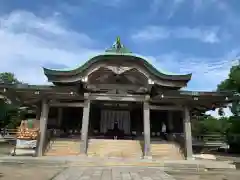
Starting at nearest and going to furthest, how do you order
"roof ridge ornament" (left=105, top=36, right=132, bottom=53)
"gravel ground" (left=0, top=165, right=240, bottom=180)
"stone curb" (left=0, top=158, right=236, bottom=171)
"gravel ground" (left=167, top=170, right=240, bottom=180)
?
"gravel ground" (left=0, top=165, right=240, bottom=180) → "gravel ground" (left=167, top=170, right=240, bottom=180) → "stone curb" (left=0, top=158, right=236, bottom=171) → "roof ridge ornament" (left=105, top=36, right=132, bottom=53)

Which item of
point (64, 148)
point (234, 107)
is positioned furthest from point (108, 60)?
point (234, 107)

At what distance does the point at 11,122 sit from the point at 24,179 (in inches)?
1458

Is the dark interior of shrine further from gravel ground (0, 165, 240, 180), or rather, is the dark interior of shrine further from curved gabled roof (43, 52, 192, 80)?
gravel ground (0, 165, 240, 180)

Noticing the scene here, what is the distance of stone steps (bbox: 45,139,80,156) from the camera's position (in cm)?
1509

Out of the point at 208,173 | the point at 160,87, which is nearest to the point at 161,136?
the point at 160,87

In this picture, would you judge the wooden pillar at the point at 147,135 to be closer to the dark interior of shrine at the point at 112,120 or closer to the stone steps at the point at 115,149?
the stone steps at the point at 115,149

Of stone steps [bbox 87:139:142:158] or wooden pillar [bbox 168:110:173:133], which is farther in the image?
wooden pillar [bbox 168:110:173:133]

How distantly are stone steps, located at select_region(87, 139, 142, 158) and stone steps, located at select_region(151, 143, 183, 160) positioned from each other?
37.7 inches

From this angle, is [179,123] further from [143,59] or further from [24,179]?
[24,179]

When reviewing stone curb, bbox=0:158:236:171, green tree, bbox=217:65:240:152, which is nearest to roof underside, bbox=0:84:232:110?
stone curb, bbox=0:158:236:171

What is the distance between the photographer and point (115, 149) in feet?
50.3

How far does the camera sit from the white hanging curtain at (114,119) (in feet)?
65.9

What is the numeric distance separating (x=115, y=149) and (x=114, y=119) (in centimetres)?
506

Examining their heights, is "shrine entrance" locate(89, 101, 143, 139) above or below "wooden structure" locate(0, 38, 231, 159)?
below
